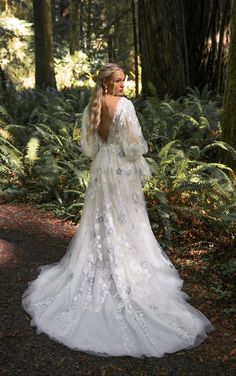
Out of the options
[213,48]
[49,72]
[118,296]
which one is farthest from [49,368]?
[49,72]

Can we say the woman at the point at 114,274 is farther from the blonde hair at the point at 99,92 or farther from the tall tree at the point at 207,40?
the tall tree at the point at 207,40

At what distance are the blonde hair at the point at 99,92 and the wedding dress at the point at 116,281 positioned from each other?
0.17 meters

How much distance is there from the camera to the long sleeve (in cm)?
415

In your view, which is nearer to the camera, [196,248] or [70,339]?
[70,339]

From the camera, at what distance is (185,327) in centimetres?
402

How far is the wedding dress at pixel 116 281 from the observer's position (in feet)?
12.6

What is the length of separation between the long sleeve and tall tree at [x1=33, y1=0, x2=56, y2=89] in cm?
1061

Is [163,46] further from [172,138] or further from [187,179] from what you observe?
[187,179]

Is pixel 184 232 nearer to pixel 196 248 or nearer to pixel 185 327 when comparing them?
pixel 196 248

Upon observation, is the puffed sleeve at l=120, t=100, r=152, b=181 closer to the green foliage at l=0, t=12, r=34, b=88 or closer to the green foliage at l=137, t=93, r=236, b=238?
the green foliage at l=137, t=93, r=236, b=238

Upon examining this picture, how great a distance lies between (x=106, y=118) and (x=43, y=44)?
10823 millimetres

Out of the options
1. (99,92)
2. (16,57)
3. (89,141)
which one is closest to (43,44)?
(16,57)

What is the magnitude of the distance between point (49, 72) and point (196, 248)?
10157 millimetres

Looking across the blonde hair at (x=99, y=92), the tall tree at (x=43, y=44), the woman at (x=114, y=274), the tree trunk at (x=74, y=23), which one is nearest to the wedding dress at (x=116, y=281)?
the woman at (x=114, y=274)
